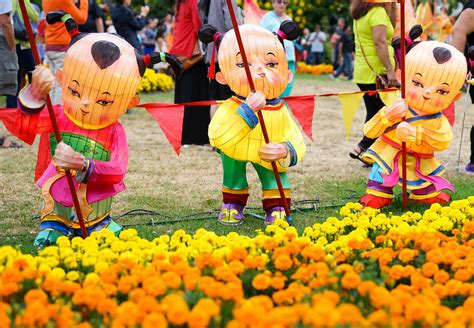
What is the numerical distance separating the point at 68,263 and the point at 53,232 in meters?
1.33

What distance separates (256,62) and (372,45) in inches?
110

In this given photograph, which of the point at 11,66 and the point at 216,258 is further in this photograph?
the point at 11,66

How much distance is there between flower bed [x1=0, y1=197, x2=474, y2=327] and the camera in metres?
3.12

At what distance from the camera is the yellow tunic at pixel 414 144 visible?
6379mm

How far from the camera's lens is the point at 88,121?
5297 mm

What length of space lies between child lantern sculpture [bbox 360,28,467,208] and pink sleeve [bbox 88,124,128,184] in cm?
206

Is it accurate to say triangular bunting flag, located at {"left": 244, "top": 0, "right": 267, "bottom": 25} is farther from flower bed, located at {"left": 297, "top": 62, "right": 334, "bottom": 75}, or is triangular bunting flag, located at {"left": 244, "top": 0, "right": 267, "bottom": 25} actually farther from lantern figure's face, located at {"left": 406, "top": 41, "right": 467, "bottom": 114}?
flower bed, located at {"left": 297, "top": 62, "right": 334, "bottom": 75}

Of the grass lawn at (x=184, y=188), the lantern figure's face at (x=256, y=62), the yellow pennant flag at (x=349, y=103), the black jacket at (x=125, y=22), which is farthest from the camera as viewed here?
the black jacket at (x=125, y=22)

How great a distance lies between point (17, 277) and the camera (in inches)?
142

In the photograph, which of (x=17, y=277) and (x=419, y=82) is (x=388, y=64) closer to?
(x=419, y=82)

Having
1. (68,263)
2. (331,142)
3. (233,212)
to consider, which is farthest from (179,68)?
(331,142)

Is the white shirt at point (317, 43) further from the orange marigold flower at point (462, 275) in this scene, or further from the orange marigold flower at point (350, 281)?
the orange marigold flower at point (350, 281)

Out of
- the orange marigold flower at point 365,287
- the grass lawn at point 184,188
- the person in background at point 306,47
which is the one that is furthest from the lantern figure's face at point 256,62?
the person in background at point 306,47

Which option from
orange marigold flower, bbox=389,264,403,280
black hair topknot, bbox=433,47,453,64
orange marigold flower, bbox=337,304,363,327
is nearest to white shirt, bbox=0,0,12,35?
black hair topknot, bbox=433,47,453,64
